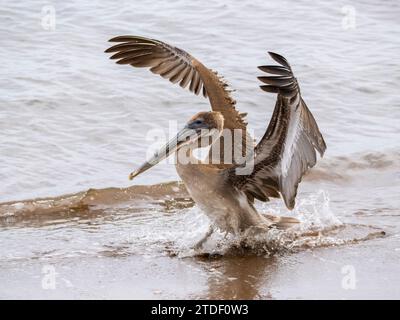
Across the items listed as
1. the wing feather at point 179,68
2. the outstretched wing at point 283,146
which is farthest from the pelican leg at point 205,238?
the wing feather at point 179,68

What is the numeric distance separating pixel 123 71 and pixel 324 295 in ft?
18.3

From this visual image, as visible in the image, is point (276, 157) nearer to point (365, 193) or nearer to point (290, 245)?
point (290, 245)

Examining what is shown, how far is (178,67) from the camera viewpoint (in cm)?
677

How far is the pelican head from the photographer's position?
18.8ft

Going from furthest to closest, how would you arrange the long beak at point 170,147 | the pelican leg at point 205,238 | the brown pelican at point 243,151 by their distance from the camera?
the pelican leg at point 205,238
the long beak at point 170,147
the brown pelican at point 243,151

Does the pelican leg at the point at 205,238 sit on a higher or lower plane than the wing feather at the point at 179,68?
Answer: lower

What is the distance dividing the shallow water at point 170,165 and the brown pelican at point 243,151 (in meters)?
0.25

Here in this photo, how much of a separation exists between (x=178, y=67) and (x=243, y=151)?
3.18 feet

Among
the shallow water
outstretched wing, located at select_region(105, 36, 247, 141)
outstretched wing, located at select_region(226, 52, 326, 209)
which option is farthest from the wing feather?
the shallow water

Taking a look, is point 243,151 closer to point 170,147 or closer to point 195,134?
point 195,134

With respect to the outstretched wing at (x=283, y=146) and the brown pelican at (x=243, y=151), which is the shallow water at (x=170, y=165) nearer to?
the brown pelican at (x=243, y=151)

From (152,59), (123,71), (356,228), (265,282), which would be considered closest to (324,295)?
(265,282)

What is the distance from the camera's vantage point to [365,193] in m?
7.40

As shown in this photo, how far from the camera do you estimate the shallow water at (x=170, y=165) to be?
17.8ft
